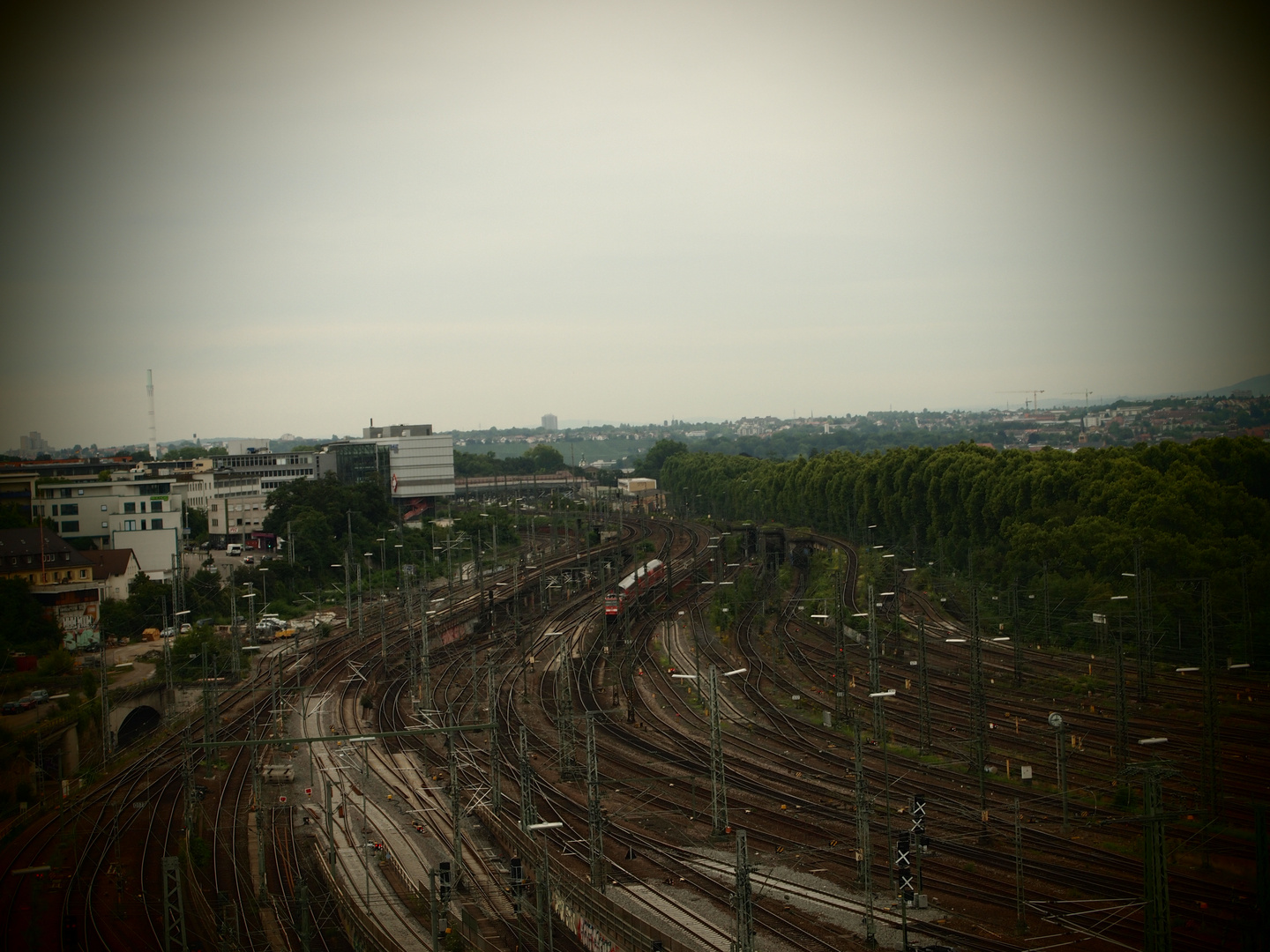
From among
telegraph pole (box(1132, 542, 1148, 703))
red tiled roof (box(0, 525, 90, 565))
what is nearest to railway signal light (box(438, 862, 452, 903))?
telegraph pole (box(1132, 542, 1148, 703))

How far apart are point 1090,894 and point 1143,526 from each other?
75.8 feet

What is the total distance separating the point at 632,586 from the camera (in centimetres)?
4641

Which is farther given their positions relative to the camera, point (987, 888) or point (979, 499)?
point (979, 499)

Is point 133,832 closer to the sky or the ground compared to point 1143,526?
closer to the ground

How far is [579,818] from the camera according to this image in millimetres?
23641

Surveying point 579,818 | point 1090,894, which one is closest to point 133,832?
point 579,818

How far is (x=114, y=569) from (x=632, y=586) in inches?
907

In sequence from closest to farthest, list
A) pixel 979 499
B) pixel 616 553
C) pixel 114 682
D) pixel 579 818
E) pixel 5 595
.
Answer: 1. pixel 579 818
2. pixel 114 682
3. pixel 5 595
4. pixel 979 499
5. pixel 616 553

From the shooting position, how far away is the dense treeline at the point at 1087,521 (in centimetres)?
3462

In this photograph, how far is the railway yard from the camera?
18016mm

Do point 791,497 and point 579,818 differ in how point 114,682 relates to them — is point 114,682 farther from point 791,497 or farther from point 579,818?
point 791,497

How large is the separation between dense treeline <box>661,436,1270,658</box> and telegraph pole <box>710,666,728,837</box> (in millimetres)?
12994

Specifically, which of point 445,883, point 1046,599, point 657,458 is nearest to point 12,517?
point 445,883

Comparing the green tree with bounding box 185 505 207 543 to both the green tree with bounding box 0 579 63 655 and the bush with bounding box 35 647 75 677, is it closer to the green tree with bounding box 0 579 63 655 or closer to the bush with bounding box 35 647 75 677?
the green tree with bounding box 0 579 63 655
